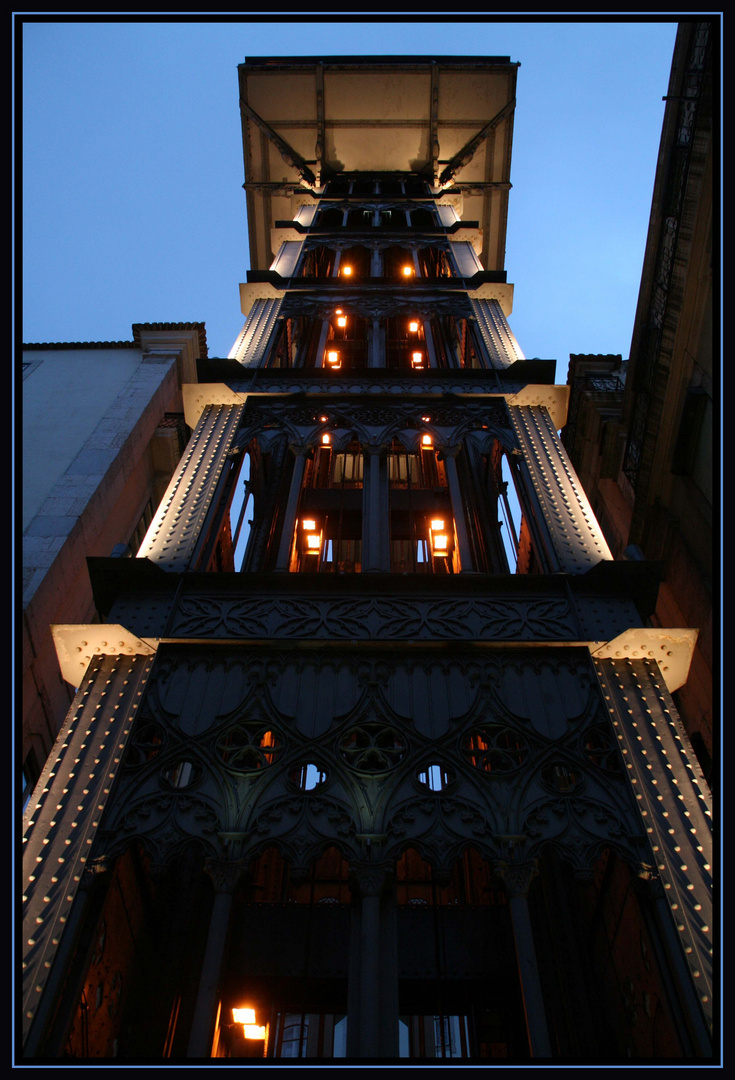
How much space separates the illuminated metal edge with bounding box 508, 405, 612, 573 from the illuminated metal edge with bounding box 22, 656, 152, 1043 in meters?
5.25

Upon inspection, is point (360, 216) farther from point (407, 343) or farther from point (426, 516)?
point (426, 516)

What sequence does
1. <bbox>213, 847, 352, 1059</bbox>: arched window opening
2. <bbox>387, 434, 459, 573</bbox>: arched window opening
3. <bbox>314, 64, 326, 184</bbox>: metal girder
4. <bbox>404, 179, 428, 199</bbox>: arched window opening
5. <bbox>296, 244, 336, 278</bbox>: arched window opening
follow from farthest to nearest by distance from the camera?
<bbox>314, 64, 326, 184</bbox>: metal girder
<bbox>404, 179, 428, 199</bbox>: arched window opening
<bbox>296, 244, 336, 278</bbox>: arched window opening
<bbox>387, 434, 459, 573</bbox>: arched window opening
<bbox>213, 847, 352, 1059</bbox>: arched window opening

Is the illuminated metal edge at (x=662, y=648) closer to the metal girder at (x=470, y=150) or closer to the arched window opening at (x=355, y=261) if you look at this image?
the arched window opening at (x=355, y=261)

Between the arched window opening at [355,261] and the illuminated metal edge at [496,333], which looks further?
the arched window opening at [355,261]

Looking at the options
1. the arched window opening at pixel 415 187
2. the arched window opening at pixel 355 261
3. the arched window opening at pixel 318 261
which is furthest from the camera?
the arched window opening at pixel 415 187

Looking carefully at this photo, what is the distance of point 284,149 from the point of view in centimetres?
3161

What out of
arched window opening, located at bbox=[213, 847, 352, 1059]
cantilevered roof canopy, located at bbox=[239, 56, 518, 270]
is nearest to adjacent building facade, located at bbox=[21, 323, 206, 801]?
arched window opening, located at bbox=[213, 847, 352, 1059]

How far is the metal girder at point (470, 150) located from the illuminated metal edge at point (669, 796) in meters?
26.7

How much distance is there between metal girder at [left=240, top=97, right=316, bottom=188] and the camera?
1228 inches

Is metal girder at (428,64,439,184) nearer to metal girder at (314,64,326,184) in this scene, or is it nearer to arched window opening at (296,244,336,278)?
metal girder at (314,64,326,184)

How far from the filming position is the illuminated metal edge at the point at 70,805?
6.30 meters

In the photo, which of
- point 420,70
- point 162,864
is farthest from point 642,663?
point 420,70

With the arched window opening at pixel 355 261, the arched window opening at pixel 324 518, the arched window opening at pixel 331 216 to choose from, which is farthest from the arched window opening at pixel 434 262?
the arched window opening at pixel 324 518
